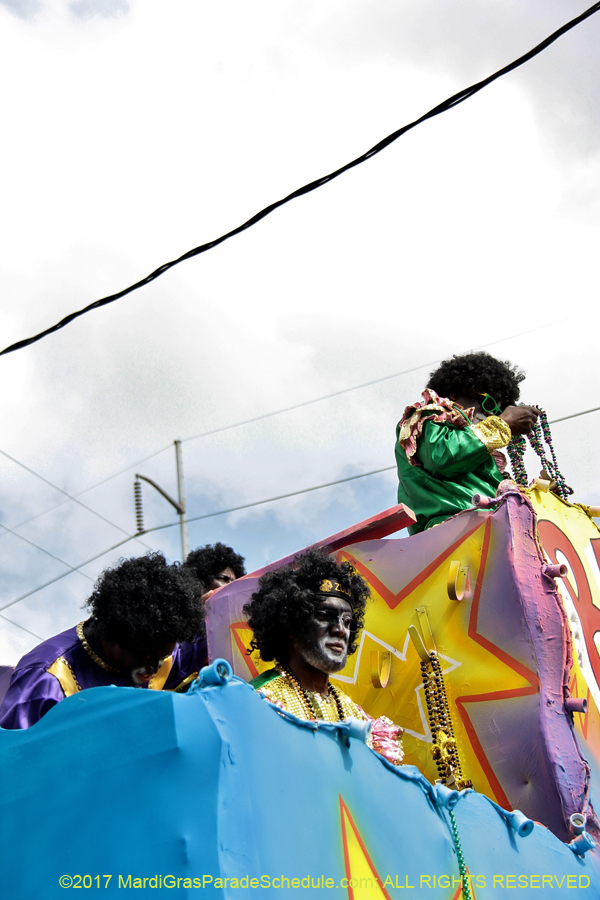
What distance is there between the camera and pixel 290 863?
1912 mm

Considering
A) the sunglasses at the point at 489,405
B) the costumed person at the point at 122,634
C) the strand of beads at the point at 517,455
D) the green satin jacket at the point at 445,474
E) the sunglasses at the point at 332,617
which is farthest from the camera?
the sunglasses at the point at 489,405

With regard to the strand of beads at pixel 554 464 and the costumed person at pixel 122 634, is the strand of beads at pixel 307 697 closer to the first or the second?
the costumed person at pixel 122 634

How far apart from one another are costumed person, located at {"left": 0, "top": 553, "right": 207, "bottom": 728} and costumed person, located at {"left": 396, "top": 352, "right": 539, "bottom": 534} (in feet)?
4.66

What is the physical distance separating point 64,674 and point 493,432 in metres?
2.56

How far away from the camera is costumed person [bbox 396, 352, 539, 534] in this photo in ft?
14.8

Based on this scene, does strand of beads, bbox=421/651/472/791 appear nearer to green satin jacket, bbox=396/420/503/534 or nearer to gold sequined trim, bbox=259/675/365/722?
gold sequined trim, bbox=259/675/365/722

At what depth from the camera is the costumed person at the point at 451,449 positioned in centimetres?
450

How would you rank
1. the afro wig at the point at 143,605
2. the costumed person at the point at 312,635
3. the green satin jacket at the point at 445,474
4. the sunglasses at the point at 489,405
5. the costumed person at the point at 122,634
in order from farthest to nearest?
the sunglasses at the point at 489,405 → the green satin jacket at the point at 445,474 → the afro wig at the point at 143,605 → the costumed person at the point at 122,634 → the costumed person at the point at 312,635

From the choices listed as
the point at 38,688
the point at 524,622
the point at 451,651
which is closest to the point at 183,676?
the point at 38,688

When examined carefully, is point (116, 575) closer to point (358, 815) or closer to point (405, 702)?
point (405, 702)

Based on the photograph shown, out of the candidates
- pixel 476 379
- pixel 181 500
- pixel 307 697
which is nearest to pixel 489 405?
pixel 476 379

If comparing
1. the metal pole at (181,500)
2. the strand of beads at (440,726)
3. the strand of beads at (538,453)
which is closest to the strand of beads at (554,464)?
the strand of beads at (538,453)

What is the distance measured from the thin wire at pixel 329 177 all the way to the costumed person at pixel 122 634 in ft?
4.52

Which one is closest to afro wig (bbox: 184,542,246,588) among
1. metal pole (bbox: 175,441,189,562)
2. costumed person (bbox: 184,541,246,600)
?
costumed person (bbox: 184,541,246,600)
